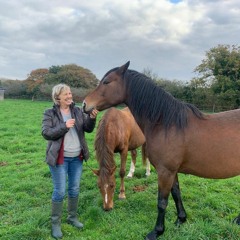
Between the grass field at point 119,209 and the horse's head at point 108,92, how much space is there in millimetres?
1797

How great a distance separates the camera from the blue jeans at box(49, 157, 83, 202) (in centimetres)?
420

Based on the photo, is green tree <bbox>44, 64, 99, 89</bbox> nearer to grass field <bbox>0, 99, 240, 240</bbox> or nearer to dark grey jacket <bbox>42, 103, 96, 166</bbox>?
grass field <bbox>0, 99, 240, 240</bbox>

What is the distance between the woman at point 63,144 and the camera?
13.4ft

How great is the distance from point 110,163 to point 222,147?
1.91m

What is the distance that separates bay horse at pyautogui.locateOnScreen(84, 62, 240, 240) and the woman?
37cm

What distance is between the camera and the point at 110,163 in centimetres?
498

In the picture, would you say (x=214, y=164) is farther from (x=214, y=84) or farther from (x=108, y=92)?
(x=214, y=84)

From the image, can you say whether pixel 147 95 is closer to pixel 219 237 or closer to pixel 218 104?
pixel 219 237

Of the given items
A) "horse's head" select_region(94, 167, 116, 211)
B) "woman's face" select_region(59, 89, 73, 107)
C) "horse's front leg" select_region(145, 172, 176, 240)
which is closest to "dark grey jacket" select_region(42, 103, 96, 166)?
"woman's face" select_region(59, 89, 73, 107)

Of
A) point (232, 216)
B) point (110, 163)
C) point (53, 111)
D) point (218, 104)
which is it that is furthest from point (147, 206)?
point (218, 104)

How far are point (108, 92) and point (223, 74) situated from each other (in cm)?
3027

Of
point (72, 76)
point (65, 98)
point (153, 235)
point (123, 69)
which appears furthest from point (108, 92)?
point (72, 76)

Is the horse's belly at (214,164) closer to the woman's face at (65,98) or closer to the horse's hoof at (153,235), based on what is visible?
the horse's hoof at (153,235)

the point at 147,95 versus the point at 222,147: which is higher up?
the point at 147,95
